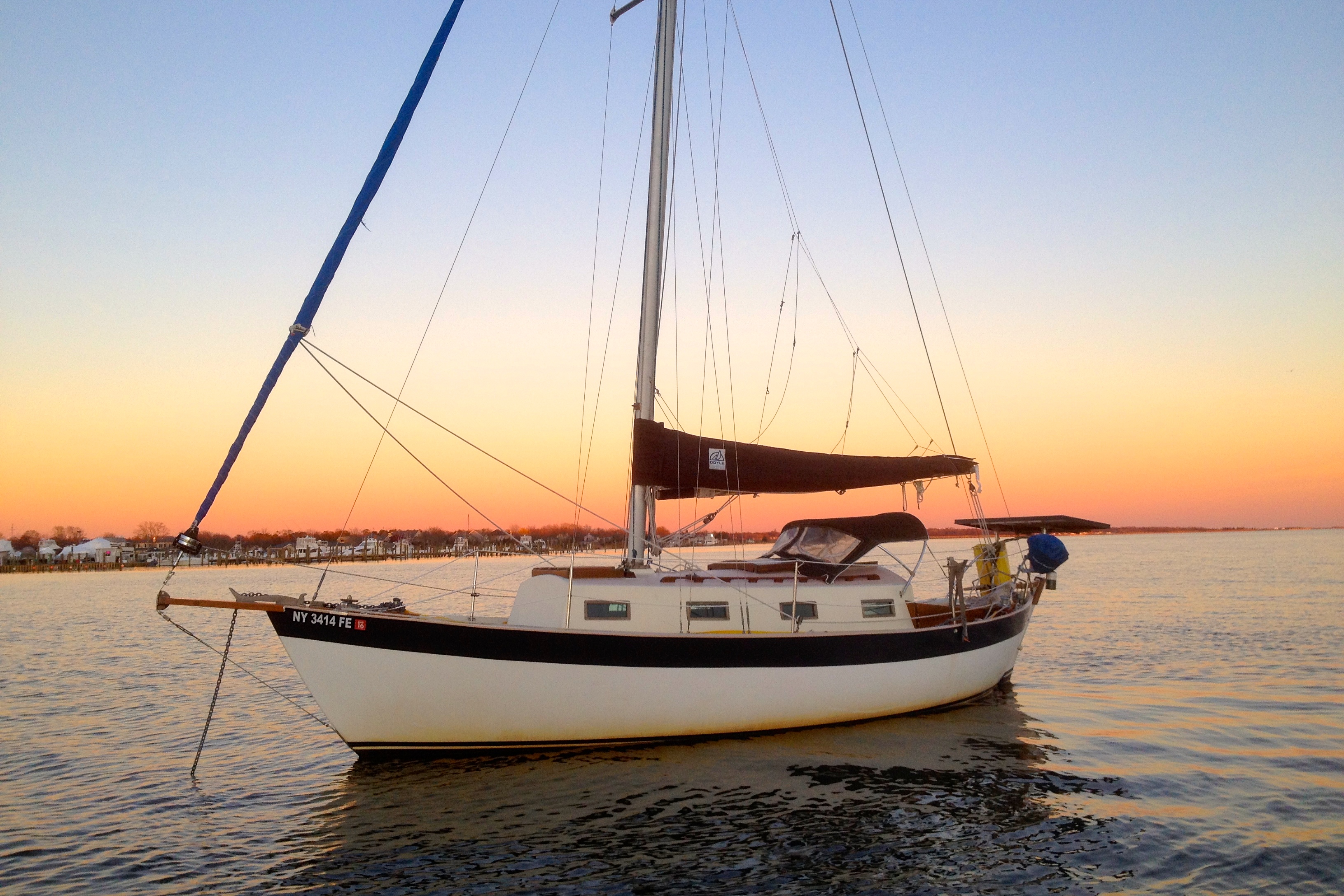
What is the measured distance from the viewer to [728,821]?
848cm

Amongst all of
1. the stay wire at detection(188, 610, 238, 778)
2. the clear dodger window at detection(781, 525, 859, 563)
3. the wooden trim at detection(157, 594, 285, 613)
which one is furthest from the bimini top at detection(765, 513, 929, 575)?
the stay wire at detection(188, 610, 238, 778)

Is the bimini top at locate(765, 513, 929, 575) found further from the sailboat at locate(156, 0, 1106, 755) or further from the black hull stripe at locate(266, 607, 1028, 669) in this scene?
the black hull stripe at locate(266, 607, 1028, 669)

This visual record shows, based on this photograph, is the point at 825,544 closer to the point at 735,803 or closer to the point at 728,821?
the point at 735,803

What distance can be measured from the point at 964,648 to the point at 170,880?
1099 centimetres

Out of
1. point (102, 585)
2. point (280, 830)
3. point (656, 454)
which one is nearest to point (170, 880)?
point (280, 830)

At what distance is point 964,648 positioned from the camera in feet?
43.3

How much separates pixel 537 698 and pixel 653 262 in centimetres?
709

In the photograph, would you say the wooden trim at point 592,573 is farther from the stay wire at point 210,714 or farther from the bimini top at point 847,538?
the stay wire at point 210,714

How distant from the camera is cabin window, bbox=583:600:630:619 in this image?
1080cm

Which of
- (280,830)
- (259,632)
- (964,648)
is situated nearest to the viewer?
(280,830)

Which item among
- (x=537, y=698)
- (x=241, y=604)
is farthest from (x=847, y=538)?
(x=241, y=604)

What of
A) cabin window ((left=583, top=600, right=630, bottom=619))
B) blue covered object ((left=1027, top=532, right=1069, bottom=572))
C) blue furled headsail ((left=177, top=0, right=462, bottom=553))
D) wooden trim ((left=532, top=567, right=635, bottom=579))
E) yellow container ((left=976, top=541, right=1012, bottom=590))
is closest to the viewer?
blue furled headsail ((left=177, top=0, right=462, bottom=553))

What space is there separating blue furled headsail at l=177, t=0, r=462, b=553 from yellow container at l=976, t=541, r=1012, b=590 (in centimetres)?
1290

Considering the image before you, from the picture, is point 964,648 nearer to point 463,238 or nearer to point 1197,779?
point 1197,779
